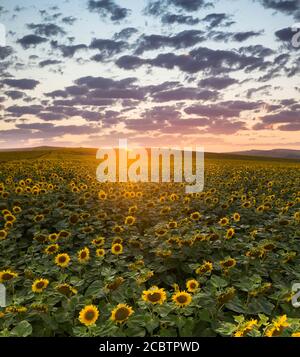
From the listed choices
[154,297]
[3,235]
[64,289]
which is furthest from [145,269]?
[3,235]

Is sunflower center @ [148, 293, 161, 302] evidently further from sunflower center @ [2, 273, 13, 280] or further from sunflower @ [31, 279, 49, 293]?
sunflower center @ [2, 273, 13, 280]

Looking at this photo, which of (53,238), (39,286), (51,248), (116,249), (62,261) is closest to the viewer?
(39,286)

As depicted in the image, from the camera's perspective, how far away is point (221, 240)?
5617 mm

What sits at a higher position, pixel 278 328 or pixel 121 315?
pixel 278 328

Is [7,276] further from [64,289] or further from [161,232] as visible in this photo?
[161,232]

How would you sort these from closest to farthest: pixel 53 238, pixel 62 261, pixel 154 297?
1. pixel 154 297
2. pixel 62 261
3. pixel 53 238

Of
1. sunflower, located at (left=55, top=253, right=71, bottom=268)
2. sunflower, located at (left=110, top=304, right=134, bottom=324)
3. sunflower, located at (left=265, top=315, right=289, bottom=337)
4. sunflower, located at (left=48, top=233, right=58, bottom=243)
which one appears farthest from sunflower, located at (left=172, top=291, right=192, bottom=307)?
sunflower, located at (left=48, top=233, right=58, bottom=243)

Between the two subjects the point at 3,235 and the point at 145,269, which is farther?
the point at 3,235

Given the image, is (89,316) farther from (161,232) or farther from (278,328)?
(161,232)

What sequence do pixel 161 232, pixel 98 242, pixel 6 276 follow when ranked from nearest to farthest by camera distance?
pixel 6 276 < pixel 98 242 < pixel 161 232

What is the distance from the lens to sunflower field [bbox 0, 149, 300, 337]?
10.5 ft

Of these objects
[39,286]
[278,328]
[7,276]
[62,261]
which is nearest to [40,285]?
[39,286]

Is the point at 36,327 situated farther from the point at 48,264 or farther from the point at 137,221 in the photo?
the point at 137,221

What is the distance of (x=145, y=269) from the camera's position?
159 inches
